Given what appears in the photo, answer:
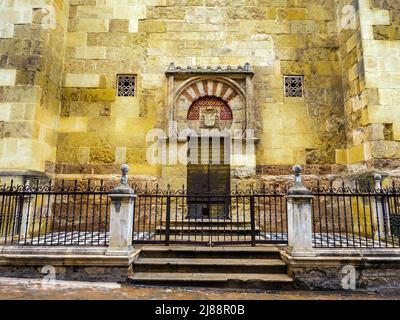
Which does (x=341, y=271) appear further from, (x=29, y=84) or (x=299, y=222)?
(x=29, y=84)

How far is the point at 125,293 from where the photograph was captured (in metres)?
3.90

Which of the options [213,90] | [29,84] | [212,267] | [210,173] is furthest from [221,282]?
[29,84]

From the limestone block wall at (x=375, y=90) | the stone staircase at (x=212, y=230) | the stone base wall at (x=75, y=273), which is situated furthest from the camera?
the limestone block wall at (x=375, y=90)

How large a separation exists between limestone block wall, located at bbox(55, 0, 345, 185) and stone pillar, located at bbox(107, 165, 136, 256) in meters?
2.80

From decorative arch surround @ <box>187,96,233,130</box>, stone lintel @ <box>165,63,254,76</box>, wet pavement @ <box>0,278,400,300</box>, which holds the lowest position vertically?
wet pavement @ <box>0,278,400,300</box>

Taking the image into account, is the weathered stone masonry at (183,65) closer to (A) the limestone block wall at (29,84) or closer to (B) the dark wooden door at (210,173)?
(A) the limestone block wall at (29,84)

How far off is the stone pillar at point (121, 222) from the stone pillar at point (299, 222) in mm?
2525

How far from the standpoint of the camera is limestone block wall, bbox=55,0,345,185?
760 cm

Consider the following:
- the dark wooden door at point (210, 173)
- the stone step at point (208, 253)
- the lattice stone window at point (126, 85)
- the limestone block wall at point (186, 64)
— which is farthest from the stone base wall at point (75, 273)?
the lattice stone window at point (126, 85)

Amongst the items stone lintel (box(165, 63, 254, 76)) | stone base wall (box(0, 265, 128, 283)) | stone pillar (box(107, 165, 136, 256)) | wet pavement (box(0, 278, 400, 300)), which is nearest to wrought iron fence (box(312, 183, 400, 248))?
wet pavement (box(0, 278, 400, 300))

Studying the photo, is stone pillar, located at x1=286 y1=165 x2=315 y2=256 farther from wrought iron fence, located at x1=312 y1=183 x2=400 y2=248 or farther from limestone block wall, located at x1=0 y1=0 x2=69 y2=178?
limestone block wall, located at x1=0 y1=0 x2=69 y2=178

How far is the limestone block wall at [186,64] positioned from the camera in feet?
24.9

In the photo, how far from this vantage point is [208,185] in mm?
7383

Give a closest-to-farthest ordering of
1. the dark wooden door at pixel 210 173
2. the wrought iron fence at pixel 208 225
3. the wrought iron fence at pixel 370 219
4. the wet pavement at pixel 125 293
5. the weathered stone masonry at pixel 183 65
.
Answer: the wet pavement at pixel 125 293
the wrought iron fence at pixel 370 219
the wrought iron fence at pixel 208 225
the weathered stone masonry at pixel 183 65
the dark wooden door at pixel 210 173
